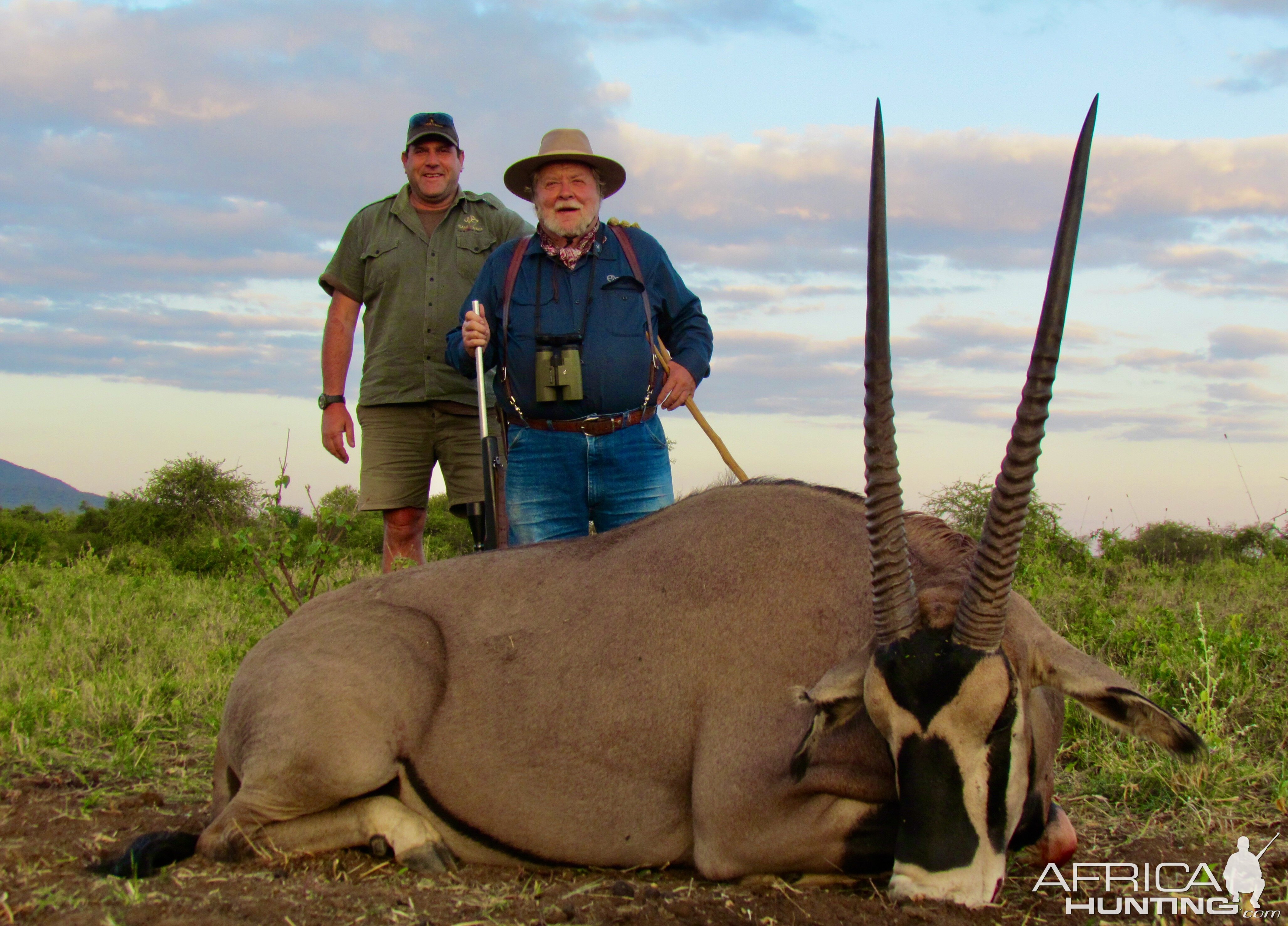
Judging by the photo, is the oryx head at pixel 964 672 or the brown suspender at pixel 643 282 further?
the brown suspender at pixel 643 282

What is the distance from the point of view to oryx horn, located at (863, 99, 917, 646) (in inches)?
146

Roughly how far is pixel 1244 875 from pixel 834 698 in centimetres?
167

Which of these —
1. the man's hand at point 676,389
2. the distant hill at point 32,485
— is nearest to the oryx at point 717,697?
the man's hand at point 676,389

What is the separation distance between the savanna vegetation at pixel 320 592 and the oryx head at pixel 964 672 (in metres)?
1.14

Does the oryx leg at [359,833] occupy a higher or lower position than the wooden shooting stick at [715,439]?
lower

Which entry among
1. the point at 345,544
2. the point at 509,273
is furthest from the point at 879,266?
the point at 345,544

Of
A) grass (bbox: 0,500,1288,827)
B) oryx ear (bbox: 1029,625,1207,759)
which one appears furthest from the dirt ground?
oryx ear (bbox: 1029,625,1207,759)

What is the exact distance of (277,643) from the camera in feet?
17.2

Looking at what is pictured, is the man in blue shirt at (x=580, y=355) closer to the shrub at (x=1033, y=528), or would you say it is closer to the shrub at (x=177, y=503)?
the shrub at (x=1033, y=528)

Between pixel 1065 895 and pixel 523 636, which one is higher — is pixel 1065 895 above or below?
below

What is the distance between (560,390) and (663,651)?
7.96 ft

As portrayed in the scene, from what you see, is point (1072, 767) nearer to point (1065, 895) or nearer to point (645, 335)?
point (1065, 895)

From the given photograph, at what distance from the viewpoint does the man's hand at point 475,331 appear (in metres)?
7.05

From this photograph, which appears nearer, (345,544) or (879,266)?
(879,266)
